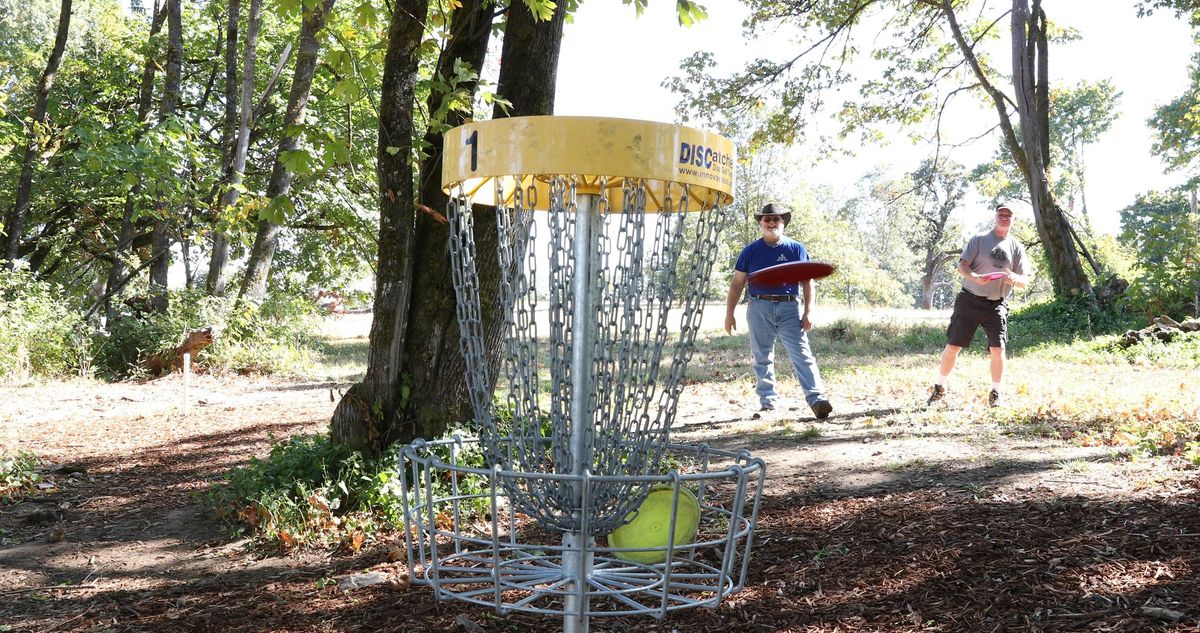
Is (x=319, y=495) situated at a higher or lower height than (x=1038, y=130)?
lower

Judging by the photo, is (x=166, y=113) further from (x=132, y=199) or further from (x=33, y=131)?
(x=33, y=131)

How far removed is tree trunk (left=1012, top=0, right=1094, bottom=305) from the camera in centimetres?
1507

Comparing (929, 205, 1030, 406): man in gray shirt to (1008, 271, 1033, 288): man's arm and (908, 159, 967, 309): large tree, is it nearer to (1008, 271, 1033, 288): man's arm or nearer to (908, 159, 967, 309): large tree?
(1008, 271, 1033, 288): man's arm

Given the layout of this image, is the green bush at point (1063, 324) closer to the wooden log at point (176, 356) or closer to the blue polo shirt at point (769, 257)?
the blue polo shirt at point (769, 257)

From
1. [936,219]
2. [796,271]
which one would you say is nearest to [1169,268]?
[796,271]

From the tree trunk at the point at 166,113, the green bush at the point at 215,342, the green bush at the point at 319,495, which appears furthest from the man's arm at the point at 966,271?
the tree trunk at the point at 166,113

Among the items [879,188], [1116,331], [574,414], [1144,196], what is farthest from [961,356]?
[1144,196]

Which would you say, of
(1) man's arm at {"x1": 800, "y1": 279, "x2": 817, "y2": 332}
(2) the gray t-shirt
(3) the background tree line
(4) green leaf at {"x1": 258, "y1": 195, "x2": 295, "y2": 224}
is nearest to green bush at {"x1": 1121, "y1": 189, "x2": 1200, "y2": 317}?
(3) the background tree line

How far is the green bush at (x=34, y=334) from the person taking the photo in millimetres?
11281

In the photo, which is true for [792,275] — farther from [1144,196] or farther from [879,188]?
[1144,196]

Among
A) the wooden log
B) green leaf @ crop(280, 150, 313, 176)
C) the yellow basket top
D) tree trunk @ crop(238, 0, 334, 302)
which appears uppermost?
tree trunk @ crop(238, 0, 334, 302)

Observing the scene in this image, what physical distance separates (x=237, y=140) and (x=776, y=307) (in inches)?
389

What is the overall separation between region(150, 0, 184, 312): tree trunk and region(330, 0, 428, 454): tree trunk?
9082 mm

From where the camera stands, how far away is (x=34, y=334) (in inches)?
463
